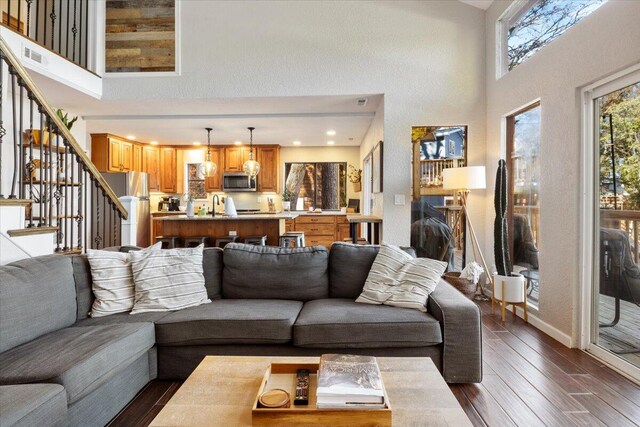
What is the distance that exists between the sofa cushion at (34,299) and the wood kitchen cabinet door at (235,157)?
605 centimetres

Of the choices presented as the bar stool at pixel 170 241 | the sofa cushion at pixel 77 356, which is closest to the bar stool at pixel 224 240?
the bar stool at pixel 170 241

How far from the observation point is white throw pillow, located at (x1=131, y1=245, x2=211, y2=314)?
8.10 feet

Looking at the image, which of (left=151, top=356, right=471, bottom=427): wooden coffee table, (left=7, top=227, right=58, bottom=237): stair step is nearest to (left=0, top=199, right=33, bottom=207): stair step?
(left=7, top=227, right=58, bottom=237): stair step

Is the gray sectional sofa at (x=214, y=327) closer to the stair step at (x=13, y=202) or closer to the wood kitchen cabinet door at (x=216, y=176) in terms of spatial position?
the stair step at (x=13, y=202)

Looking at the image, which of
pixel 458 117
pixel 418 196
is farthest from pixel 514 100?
pixel 418 196

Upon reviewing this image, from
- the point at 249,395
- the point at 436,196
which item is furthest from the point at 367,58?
the point at 249,395

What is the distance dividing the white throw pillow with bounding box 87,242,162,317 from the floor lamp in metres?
3.36

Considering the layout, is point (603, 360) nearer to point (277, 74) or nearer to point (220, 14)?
point (277, 74)

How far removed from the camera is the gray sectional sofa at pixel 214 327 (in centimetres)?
174

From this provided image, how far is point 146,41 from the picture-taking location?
4.84 metres

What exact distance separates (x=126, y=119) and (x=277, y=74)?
9.09 ft

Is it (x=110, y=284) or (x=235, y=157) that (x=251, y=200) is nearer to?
(x=235, y=157)

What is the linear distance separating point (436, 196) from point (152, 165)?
6388 mm

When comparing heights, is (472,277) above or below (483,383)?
above
